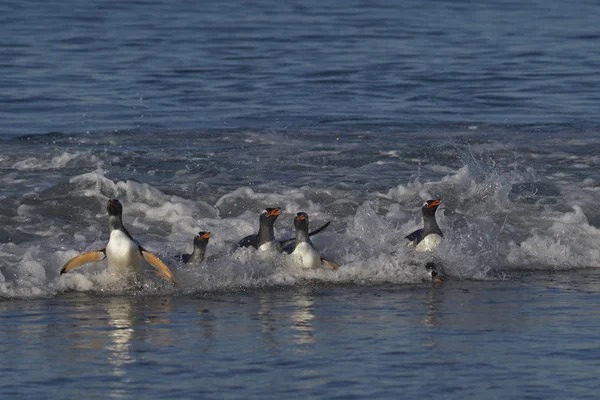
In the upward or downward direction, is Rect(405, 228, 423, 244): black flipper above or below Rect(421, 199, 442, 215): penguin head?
below

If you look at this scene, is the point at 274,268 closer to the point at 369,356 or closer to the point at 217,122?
the point at 369,356

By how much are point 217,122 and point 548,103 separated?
608 cm

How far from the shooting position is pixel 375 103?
22828 mm

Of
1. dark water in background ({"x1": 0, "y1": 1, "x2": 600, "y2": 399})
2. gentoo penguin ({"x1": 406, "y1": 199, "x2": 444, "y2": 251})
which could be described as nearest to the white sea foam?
dark water in background ({"x1": 0, "y1": 1, "x2": 600, "y2": 399})

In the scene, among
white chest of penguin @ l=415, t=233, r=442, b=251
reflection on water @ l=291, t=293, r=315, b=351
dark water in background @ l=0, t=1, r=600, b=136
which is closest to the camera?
reflection on water @ l=291, t=293, r=315, b=351

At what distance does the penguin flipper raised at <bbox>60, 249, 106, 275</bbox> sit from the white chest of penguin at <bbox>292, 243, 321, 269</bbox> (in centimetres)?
180

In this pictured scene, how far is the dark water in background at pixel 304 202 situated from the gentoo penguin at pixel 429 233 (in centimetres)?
17

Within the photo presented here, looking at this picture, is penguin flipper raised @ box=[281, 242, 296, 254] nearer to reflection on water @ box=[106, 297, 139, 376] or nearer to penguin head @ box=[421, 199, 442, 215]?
penguin head @ box=[421, 199, 442, 215]

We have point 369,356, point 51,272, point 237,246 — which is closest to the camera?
point 369,356

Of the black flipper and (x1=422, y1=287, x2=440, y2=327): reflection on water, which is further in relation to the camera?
the black flipper

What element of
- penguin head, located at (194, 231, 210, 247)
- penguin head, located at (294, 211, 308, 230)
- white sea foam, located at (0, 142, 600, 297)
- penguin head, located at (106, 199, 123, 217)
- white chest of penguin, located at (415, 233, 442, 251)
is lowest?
white sea foam, located at (0, 142, 600, 297)

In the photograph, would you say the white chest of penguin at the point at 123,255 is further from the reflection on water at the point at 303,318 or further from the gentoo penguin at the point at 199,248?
the reflection on water at the point at 303,318

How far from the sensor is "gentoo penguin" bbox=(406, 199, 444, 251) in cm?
1297

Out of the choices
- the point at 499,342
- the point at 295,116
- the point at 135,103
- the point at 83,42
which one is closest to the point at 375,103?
the point at 295,116
